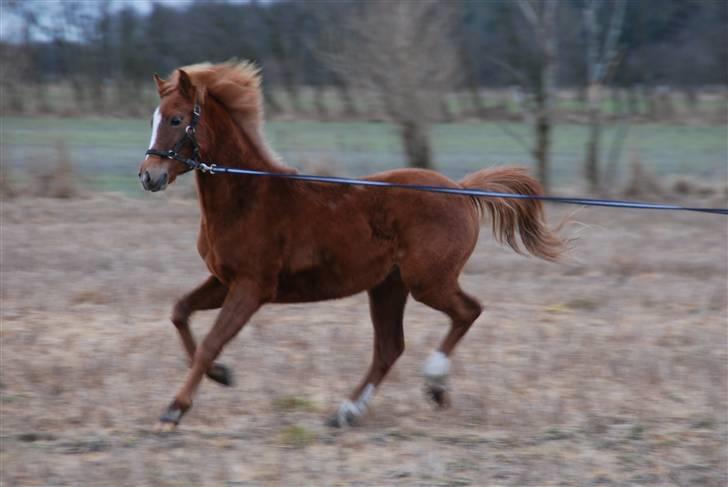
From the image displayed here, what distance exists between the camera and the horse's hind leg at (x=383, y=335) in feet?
19.9

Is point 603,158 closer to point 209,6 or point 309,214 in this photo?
point 209,6

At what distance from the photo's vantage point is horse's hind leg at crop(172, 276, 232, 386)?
608cm

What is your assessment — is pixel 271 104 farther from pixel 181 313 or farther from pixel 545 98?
pixel 181 313

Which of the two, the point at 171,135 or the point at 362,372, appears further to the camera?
the point at 362,372

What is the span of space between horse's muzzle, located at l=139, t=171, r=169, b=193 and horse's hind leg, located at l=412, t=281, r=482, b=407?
161 centimetres

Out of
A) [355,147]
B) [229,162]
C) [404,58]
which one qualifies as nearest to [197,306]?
[229,162]

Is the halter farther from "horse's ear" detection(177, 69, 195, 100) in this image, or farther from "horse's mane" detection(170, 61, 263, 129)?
"horse's mane" detection(170, 61, 263, 129)

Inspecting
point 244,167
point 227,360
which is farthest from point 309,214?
point 227,360

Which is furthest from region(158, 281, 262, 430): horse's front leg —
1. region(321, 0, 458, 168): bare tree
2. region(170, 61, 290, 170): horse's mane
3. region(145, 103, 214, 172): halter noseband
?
region(321, 0, 458, 168): bare tree

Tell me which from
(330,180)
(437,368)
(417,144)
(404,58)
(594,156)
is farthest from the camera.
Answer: (417,144)

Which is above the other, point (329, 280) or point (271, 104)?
point (329, 280)

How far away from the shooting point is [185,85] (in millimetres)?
5633

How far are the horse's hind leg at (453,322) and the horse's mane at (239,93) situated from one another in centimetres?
122

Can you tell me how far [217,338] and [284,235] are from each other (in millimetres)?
697
